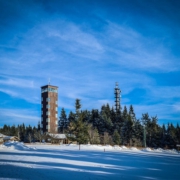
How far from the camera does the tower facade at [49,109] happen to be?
77.8 meters

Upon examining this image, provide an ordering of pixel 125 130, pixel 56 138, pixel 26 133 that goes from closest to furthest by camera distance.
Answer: pixel 56 138 < pixel 125 130 < pixel 26 133

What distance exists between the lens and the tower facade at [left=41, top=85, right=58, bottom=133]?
77.8 meters

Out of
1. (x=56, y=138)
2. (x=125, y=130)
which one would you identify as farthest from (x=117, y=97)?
(x=56, y=138)

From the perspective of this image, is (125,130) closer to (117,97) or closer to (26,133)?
(117,97)

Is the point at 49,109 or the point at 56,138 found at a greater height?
the point at 49,109

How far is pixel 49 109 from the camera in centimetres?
7862

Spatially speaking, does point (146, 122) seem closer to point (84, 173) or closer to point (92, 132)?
point (92, 132)

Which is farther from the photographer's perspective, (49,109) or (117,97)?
(117,97)

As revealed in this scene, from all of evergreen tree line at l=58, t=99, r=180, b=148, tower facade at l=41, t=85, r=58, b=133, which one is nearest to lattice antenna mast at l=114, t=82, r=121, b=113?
evergreen tree line at l=58, t=99, r=180, b=148

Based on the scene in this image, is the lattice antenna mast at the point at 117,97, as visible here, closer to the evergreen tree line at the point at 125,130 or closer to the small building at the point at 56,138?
the evergreen tree line at the point at 125,130

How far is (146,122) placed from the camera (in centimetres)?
8231

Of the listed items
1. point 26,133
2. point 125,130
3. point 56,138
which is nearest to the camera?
point 56,138

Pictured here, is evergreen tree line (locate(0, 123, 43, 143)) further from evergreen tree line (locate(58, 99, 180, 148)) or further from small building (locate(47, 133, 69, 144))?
evergreen tree line (locate(58, 99, 180, 148))

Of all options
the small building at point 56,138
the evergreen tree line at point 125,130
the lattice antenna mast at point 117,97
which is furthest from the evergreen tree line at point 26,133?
the lattice antenna mast at point 117,97
